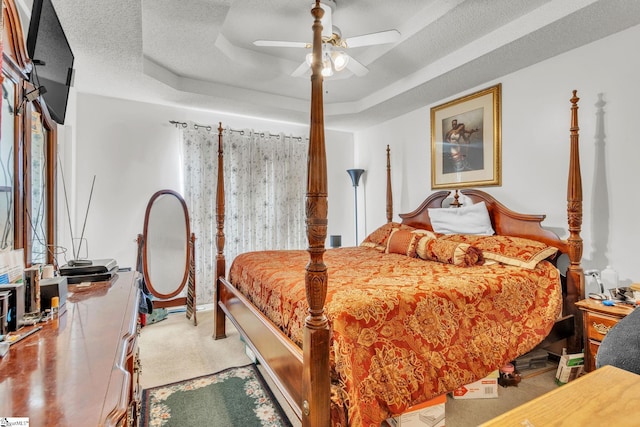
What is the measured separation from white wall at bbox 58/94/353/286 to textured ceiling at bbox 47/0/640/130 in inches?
8.3

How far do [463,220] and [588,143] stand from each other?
1.13m

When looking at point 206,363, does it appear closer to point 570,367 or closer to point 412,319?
point 412,319

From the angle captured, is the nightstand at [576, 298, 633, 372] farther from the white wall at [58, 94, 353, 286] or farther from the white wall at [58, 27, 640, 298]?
the white wall at [58, 94, 353, 286]

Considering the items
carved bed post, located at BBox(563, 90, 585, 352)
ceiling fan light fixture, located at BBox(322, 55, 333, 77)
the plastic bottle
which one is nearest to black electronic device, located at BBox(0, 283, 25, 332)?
ceiling fan light fixture, located at BBox(322, 55, 333, 77)

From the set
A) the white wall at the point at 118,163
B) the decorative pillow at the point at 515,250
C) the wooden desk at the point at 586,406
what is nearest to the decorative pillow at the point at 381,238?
the decorative pillow at the point at 515,250

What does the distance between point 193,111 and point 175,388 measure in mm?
3166

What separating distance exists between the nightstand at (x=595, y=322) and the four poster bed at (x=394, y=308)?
0.61ft

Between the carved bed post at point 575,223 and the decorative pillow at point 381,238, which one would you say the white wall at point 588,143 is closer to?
the carved bed post at point 575,223

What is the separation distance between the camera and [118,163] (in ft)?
12.0

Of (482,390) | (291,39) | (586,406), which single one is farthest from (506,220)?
(291,39)

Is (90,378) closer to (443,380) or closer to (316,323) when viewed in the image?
(316,323)

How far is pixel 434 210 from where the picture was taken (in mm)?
3480

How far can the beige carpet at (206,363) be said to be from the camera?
1.98 metres

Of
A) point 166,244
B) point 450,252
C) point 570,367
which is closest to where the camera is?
point 570,367
